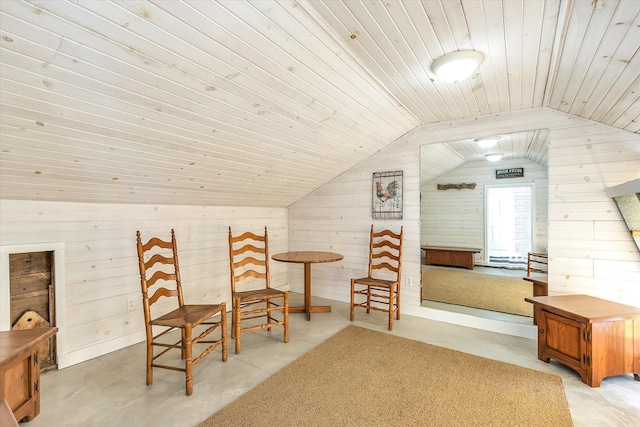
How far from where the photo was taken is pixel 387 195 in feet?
12.4

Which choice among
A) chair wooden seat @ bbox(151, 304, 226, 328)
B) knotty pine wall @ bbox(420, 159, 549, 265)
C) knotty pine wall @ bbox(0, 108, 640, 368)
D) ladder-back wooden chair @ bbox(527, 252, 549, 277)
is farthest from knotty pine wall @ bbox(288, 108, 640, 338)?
chair wooden seat @ bbox(151, 304, 226, 328)

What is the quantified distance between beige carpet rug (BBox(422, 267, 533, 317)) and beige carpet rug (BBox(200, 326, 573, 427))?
1018 mm

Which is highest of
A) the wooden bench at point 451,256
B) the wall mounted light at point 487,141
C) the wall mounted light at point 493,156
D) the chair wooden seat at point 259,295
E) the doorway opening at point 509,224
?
the wall mounted light at point 487,141

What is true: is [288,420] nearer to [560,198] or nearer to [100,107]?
[100,107]

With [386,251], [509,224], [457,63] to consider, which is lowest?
[386,251]

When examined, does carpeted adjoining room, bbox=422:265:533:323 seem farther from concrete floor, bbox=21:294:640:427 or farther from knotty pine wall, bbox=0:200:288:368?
knotty pine wall, bbox=0:200:288:368

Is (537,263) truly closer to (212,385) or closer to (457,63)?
(457,63)

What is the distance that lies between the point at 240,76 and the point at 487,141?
8.96 feet

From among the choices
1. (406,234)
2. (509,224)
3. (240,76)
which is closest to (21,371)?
(240,76)

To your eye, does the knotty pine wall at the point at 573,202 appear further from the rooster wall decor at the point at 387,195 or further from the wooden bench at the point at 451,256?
the wooden bench at the point at 451,256

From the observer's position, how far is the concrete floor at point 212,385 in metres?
1.79

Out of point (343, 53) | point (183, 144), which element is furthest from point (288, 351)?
point (343, 53)

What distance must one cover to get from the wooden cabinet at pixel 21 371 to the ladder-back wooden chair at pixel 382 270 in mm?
2642

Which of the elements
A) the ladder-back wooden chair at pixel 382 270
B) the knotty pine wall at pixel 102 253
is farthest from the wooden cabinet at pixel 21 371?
the ladder-back wooden chair at pixel 382 270
